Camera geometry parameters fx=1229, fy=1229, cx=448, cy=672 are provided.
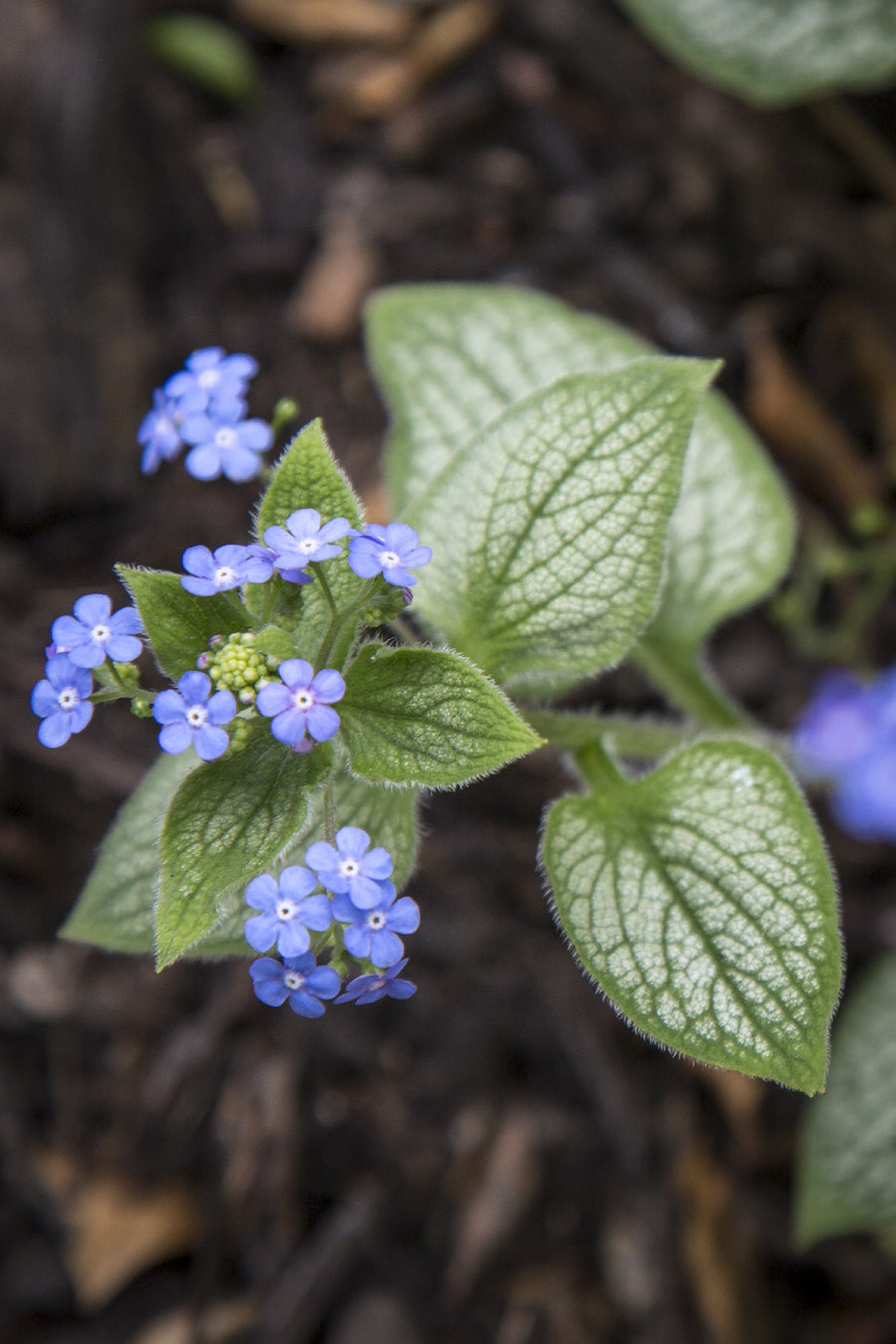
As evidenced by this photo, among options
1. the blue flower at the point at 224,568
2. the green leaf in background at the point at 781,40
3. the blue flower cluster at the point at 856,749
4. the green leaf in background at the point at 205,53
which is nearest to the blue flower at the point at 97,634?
the blue flower at the point at 224,568

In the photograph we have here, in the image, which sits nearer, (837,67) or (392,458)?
(392,458)

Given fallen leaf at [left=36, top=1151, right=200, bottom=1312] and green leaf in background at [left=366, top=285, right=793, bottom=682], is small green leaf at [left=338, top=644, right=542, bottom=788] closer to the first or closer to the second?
green leaf in background at [left=366, top=285, right=793, bottom=682]

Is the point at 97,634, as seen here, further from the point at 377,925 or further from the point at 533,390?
the point at 533,390

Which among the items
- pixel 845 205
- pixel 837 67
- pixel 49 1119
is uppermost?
pixel 837 67

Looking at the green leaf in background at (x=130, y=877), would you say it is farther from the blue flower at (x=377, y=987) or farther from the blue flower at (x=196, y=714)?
the blue flower at (x=377, y=987)

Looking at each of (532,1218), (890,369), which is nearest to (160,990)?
(532,1218)

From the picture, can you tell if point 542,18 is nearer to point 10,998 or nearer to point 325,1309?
point 10,998

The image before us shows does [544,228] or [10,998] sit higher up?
[544,228]
